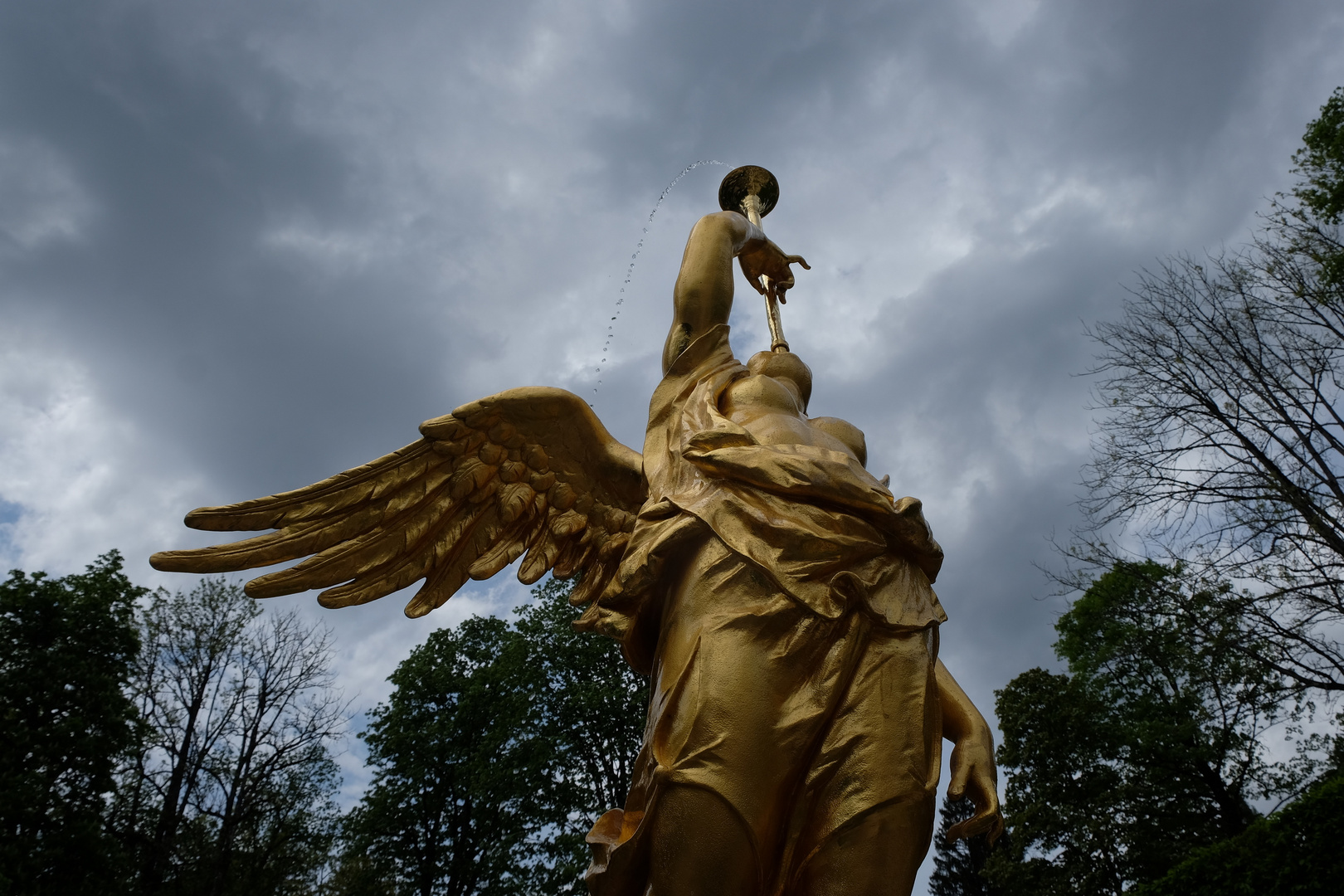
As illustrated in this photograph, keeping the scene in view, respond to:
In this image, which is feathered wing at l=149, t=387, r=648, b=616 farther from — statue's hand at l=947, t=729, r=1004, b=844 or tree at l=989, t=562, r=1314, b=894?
tree at l=989, t=562, r=1314, b=894

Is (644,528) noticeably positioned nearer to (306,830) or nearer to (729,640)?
(729,640)

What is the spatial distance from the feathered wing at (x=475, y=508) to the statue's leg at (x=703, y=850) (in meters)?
1.47

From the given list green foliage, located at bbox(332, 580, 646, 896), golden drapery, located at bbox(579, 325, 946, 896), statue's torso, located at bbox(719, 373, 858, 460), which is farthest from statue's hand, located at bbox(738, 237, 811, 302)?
green foliage, located at bbox(332, 580, 646, 896)

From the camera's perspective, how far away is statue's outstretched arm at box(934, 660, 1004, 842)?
105 inches

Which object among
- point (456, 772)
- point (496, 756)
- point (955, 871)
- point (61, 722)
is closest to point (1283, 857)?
point (496, 756)

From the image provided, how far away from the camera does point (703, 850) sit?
235 centimetres

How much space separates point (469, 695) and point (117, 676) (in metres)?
5.51

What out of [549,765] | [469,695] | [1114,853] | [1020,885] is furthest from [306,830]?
[1114,853]

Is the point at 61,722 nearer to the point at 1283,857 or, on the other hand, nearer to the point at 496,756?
the point at 496,756

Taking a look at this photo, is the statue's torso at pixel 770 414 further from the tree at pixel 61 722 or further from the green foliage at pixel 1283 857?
the tree at pixel 61 722

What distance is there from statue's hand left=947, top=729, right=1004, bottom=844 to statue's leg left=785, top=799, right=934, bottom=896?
31cm

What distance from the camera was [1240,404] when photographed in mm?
10109

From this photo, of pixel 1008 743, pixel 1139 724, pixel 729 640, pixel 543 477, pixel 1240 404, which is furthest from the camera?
pixel 1008 743

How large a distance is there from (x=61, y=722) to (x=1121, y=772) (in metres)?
15.9
